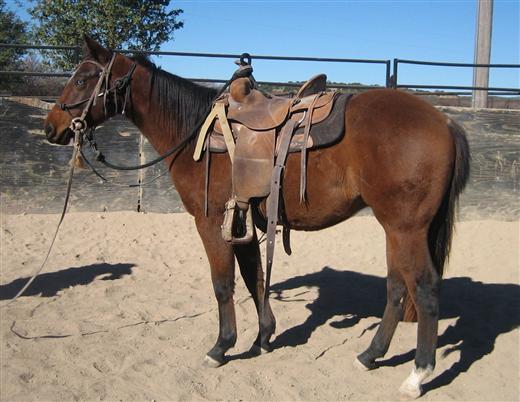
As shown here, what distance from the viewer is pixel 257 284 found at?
3807 millimetres

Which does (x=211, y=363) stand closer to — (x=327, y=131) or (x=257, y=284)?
(x=257, y=284)

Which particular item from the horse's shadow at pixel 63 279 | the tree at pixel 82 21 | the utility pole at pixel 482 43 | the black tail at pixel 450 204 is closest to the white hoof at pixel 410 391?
the black tail at pixel 450 204

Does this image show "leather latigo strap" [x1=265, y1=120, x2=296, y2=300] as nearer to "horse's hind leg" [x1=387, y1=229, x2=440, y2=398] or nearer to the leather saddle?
the leather saddle

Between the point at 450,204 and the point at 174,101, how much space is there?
1.95m

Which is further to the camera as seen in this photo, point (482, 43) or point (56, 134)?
point (482, 43)

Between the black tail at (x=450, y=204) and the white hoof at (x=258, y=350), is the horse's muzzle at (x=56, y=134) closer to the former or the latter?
the white hoof at (x=258, y=350)

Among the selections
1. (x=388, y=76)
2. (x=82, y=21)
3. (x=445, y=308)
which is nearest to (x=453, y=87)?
(x=388, y=76)

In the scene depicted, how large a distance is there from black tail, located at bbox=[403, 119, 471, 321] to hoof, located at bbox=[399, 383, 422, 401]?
2.52ft

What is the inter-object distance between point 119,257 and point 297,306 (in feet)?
7.92

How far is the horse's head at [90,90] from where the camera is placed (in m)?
3.39

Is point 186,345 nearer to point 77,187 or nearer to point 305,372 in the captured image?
point 305,372

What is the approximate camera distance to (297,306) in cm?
462

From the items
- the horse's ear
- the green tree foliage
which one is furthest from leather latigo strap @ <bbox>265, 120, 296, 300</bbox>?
the green tree foliage

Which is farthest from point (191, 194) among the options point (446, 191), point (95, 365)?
point (446, 191)
